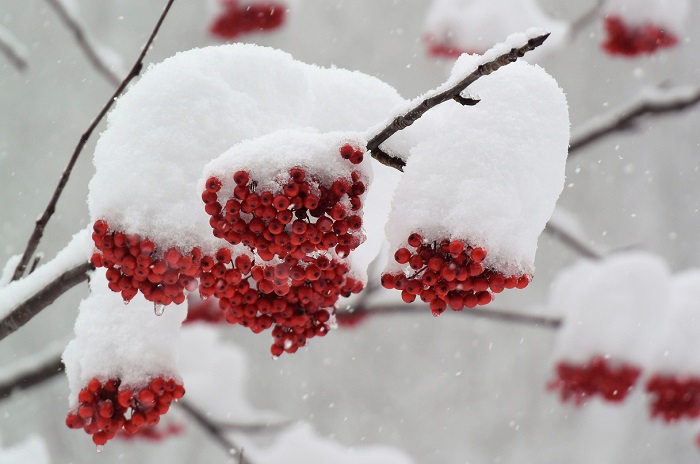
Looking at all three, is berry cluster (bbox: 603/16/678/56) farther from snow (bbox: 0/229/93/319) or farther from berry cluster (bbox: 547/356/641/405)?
snow (bbox: 0/229/93/319)

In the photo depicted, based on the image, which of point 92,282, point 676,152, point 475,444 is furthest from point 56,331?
point 676,152

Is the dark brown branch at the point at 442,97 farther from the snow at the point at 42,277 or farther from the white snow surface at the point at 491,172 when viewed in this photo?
the snow at the point at 42,277

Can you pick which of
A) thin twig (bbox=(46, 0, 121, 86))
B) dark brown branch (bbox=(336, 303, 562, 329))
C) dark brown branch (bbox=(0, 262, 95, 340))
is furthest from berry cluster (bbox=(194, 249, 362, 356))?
thin twig (bbox=(46, 0, 121, 86))

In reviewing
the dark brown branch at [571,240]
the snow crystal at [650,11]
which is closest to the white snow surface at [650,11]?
the snow crystal at [650,11]

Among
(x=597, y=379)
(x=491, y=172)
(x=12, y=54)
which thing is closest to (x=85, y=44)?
(x=12, y=54)

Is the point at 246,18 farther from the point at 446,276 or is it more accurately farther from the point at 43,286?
the point at 446,276
